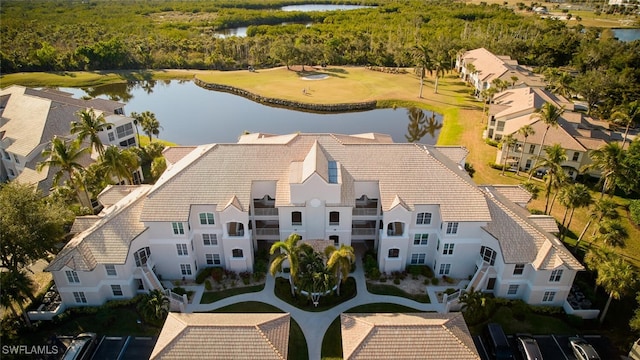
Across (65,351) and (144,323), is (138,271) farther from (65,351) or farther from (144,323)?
(65,351)

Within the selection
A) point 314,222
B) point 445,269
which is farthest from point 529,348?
point 314,222

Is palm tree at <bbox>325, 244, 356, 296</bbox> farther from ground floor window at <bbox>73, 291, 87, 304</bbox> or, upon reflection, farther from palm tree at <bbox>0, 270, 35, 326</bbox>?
palm tree at <bbox>0, 270, 35, 326</bbox>

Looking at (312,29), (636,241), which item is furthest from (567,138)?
(312,29)

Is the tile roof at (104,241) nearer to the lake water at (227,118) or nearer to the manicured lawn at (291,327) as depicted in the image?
the manicured lawn at (291,327)

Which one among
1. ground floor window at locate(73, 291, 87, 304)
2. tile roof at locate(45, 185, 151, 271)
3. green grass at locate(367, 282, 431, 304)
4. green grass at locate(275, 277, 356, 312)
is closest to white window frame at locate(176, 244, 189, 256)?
tile roof at locate(45, 185, 151, 271)

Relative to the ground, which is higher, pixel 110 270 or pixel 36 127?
pixel 36 127

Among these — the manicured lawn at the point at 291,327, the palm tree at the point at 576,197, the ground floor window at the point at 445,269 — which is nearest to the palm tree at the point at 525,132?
the palm tree at the point at 576,197

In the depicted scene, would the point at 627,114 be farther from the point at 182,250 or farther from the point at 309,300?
the point at 182,250
